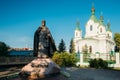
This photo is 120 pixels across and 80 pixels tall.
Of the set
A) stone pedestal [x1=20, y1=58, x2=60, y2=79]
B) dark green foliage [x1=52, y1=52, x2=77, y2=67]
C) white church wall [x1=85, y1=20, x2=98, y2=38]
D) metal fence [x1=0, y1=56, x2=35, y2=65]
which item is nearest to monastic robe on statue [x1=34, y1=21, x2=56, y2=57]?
stone pedestal [x1=20, y1=58, x2=60, y2=79]

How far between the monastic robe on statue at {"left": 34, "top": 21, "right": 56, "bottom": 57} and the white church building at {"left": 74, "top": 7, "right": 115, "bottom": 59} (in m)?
42.3

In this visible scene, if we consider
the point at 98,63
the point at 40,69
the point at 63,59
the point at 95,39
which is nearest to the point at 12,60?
the point at 63,59

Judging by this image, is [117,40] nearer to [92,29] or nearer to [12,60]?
[92,29]

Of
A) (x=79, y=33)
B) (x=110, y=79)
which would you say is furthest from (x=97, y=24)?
(x=110, y=79)

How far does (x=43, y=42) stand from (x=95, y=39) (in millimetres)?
44889

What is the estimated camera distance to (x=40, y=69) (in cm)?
869

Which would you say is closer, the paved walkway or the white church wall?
the paved walkway

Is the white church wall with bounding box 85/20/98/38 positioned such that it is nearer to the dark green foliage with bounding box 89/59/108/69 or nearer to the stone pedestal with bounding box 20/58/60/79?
the dark green foliage with bounding box 89/59/108/69

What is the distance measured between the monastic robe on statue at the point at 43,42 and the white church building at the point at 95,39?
139 ft

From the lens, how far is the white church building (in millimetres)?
52719

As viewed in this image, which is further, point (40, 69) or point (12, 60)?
point (12, 60)

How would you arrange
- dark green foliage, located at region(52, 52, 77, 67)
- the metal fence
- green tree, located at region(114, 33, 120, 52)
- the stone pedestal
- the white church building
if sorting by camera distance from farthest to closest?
green tree, located at region(114, 33, 120, 52) → the white church building → the metal fence → dark green foliage, located at region(52, 52, 77, 67) → the stone pedestal

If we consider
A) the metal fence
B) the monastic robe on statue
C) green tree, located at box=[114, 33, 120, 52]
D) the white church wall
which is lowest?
the metal fence

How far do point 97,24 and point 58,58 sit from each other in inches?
1478
